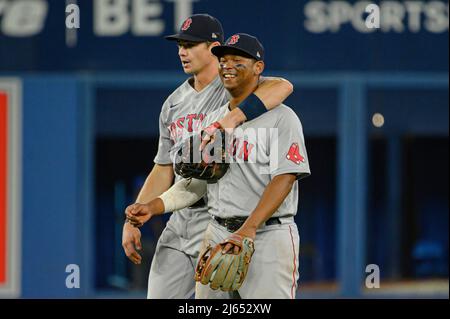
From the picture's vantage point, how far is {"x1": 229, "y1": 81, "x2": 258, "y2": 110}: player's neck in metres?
5.18

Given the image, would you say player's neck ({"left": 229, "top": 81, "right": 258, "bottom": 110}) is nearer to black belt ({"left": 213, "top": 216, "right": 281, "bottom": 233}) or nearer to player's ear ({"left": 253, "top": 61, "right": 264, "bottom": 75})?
player's ear ({"left": 253, "top": 61, "right": 264, "bottom": 75})

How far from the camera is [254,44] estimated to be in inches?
200

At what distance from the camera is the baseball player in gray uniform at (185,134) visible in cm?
558

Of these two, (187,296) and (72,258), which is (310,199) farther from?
(187,296)

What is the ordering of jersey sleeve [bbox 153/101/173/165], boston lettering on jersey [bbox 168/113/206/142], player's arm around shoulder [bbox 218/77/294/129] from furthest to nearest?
jersey sleeve [bbox 153/101/173/165], boston lettering on jersey [bbox 168/113/206/142], player's arm around shoulder [bbox 218/77/294/129]

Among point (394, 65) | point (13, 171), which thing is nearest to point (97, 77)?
point (13, 171)

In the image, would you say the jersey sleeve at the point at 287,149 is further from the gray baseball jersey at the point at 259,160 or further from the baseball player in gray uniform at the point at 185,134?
the baseball player in gray uniform at the point at 185,134

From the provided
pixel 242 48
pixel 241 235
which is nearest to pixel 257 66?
pixel 242 48

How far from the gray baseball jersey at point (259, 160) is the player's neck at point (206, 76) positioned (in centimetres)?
60

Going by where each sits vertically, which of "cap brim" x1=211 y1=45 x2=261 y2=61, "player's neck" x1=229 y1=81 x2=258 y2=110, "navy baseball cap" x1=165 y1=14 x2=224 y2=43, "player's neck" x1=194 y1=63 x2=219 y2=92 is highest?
"navy baseball cap" x1=165 y1=14 x2=224 y2=43

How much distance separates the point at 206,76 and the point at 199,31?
0.22 meters

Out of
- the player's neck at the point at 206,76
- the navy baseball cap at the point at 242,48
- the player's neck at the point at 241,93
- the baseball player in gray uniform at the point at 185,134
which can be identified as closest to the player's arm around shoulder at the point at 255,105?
the player's neck at the point at 241,93

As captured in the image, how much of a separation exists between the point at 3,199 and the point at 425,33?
3.15 m

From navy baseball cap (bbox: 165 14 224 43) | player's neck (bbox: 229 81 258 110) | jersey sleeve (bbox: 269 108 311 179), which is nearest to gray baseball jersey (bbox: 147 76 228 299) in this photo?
navy baseball cap (bbox: 165 14 224 43)
